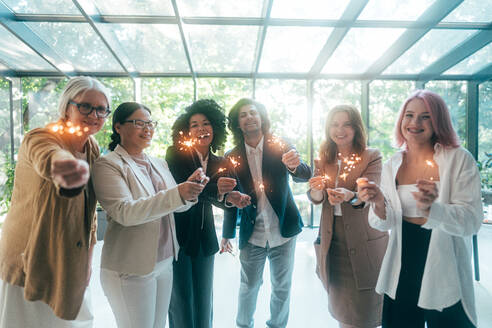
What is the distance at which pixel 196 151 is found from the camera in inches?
72.3

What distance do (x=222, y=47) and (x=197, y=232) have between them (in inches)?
136

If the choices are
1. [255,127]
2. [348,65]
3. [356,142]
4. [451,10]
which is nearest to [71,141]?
[255,127]

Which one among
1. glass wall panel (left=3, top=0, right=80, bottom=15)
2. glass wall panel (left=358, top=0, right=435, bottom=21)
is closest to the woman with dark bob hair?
glass wall panel (left=358, top=0, right=435, bottom=21)

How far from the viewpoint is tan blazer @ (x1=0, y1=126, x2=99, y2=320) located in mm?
1090

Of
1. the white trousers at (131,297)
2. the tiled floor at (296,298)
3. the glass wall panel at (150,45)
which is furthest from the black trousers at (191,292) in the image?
the glass wall panel at (150,45)

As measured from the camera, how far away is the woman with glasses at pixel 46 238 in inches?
43.0

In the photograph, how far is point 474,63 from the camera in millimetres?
3701

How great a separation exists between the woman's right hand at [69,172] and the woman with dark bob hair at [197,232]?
80 cm

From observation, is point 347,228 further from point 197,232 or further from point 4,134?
point 4,134

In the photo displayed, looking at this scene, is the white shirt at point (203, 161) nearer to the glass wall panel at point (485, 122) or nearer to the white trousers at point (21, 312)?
the white trousers at point (21, 312)

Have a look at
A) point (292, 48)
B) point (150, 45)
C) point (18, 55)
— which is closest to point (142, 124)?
point (150, 45)

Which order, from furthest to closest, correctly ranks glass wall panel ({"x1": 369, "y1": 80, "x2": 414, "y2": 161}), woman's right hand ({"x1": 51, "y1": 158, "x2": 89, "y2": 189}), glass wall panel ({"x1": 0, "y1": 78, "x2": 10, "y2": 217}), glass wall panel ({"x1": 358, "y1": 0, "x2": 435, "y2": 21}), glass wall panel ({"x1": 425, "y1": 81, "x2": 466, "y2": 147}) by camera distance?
glass wall panel ({"x1": 369, "y1": 80, "x2": 414, "y2": 161}) → glass wall panel ({"x1": 0, "y1": 78, "x2": 10, "y2": 217}) → glass wall panel ({"x1": 425, "y1": 81, "x2": 466, "y2": 147}) → glass wall panel ({"x1": 358, "y1": 0, "x2": 435, "y2": 21}) → woman's right hand ({"x1": 51, "y1": 158, "x2": 89, "y2": 189})

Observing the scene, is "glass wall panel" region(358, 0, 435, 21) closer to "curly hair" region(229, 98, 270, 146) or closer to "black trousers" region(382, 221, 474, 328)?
"curly hair" region(229, 98, 270, 146)

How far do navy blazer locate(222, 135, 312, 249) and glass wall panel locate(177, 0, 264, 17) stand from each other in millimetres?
2289
